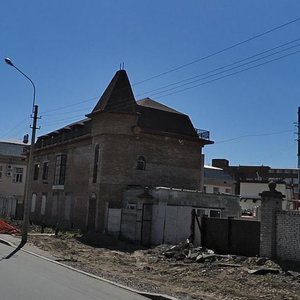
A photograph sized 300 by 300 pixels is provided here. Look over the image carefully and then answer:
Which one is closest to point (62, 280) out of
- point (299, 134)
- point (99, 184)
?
point (99, 184)

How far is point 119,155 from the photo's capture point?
118ft

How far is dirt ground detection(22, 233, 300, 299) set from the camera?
1233cm

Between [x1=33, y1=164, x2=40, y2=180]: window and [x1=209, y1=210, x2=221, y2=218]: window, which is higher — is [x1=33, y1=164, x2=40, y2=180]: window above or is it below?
above

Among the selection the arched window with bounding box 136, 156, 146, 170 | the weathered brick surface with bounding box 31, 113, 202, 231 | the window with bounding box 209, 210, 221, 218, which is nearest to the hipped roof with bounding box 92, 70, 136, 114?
the weathered brick surface with bounding box 31, 113, 202, 231

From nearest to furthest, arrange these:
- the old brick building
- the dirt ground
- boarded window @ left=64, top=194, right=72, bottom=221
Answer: the dirt ground < the old brick building < boarded window @ left=64, top=194, right=72, bottom=221

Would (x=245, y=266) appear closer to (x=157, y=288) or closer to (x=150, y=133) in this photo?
(x=157, y=288)

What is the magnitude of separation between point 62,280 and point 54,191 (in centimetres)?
3443

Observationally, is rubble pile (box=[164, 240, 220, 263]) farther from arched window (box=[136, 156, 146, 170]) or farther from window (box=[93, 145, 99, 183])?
window (box=[93, 145, 99, 183])

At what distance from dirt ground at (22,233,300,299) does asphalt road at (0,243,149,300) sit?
41.3 inches

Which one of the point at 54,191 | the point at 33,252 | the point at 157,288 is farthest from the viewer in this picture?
the point at 54,191

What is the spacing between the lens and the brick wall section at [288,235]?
53.9 feet

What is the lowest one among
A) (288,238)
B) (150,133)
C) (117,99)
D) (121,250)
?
(121,250)

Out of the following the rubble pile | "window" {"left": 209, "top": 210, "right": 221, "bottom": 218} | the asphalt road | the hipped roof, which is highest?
the hipped roof

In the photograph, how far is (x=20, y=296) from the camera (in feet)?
32.5
